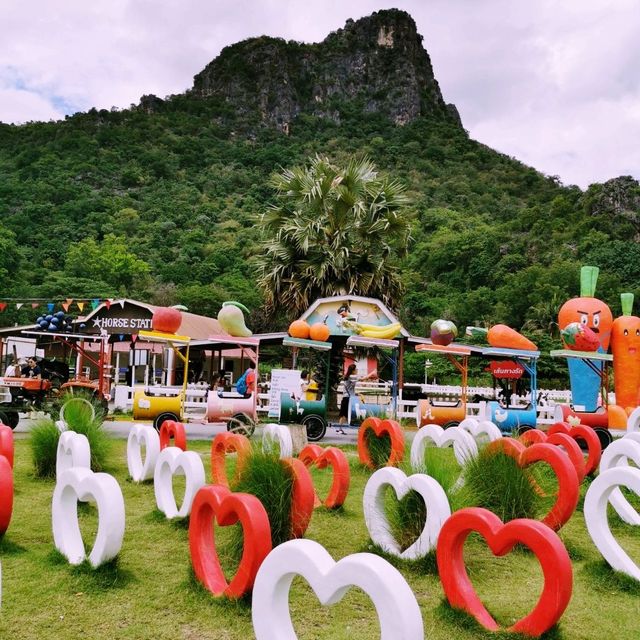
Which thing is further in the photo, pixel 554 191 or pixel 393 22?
pixel 393 22

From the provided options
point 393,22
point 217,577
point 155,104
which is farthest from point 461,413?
point 393,22

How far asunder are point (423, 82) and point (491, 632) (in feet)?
378

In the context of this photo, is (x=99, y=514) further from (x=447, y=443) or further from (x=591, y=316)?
(x=591, y=316)

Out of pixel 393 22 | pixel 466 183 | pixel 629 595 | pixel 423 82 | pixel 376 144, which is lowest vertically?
pixel 629 595

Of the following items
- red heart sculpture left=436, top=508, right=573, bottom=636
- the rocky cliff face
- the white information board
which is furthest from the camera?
the rocky cliff face

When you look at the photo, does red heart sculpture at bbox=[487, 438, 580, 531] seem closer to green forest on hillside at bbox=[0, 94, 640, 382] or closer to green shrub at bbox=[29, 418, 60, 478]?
green shrub at bbox=[29, 418, 60, 478]

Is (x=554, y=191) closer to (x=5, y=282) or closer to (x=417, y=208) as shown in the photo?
(x=417, y=208)

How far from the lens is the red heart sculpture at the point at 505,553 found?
3617mm

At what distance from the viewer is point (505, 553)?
3.96 meters

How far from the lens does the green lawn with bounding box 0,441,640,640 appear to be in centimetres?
385

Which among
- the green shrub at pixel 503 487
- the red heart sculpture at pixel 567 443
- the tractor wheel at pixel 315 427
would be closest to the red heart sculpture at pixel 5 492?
the green shrub at pixel 503 487

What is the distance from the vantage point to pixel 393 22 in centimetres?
11450

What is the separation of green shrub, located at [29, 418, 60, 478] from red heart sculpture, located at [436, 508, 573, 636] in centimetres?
593

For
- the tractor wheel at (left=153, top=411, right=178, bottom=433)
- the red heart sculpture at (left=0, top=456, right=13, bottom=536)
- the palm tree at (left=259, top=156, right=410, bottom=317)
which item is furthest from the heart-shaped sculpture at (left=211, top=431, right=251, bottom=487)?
the palm tree at (left=259, top=156, right=410, bottom=317)
